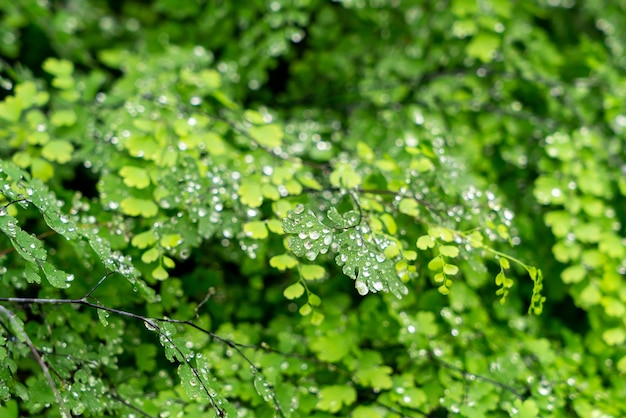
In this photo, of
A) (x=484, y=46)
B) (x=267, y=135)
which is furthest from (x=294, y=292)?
(x=484, y=46)

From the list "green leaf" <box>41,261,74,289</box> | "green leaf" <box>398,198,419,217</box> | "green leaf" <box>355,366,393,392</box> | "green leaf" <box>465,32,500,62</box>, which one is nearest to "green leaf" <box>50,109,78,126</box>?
"green leaf" <box>41,261,74,289</box>

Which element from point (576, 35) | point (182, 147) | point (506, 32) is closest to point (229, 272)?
point (182, 147)

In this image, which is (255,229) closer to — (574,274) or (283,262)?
(283,262)

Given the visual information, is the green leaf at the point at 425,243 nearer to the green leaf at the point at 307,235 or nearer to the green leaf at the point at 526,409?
the green leaf at the point at 307,235

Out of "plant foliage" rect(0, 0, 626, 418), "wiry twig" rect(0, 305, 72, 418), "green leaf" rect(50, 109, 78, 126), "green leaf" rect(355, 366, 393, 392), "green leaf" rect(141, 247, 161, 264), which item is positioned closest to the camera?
"wiry twig" rect(0, 305, 72, 418)

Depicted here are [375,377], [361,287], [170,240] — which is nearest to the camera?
[361,287]

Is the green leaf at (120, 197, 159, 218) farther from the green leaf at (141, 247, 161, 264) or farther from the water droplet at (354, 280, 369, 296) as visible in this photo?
the water droplet at (354, 280, 369, 296)
